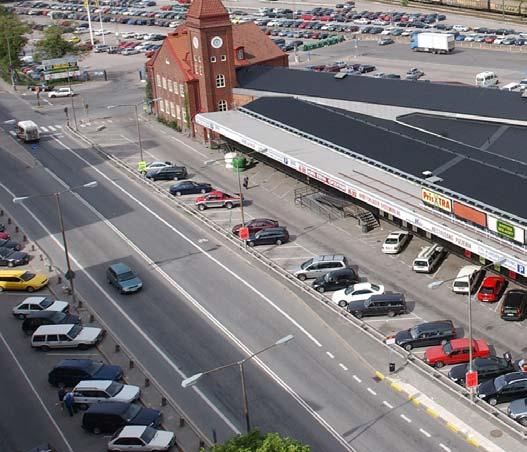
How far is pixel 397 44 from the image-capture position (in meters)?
158

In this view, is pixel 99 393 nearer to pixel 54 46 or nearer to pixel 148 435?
pixel 148 435

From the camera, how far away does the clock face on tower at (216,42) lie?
97250mm

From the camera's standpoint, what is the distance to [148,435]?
152 ft

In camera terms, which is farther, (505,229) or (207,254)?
(207,254)

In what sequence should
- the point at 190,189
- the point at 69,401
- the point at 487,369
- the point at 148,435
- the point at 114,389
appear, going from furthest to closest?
the point at 190,189, the point at 114,389, the point at 69,401, the point at 487,369, the point at 148,435

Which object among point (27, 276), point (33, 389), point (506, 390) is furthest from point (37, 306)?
point (506, 390)

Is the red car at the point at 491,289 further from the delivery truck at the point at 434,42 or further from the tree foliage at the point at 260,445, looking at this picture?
the delivery truck at the point at 434,42

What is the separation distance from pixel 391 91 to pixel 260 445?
57.7 meters

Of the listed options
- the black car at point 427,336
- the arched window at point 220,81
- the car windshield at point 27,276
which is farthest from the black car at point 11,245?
the black car at point 427,336

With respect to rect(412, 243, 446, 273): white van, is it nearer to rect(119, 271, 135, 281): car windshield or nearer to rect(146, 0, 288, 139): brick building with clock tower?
rect(119, 271, 135, 281): car windshield

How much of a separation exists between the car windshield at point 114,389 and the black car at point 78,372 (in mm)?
1346

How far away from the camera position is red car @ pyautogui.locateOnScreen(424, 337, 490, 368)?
52.4m

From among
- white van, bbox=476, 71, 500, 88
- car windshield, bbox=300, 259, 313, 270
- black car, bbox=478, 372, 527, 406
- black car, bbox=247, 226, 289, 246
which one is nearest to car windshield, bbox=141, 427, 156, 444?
black car, bbox=478, 372, 527, 406

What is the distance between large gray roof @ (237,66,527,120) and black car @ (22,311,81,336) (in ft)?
130
